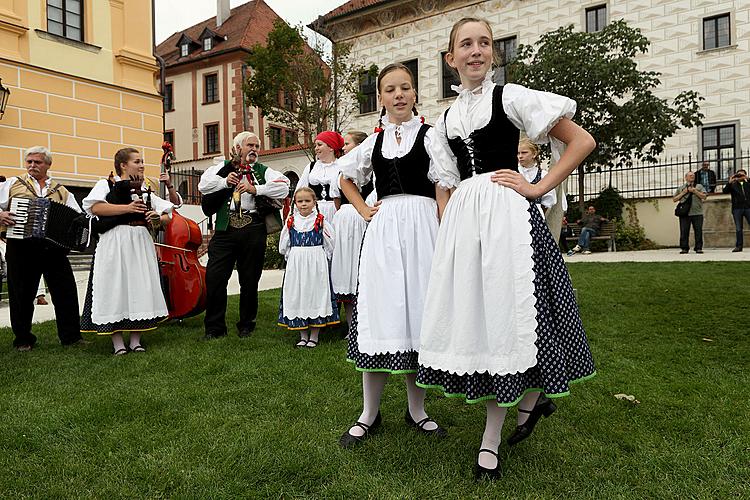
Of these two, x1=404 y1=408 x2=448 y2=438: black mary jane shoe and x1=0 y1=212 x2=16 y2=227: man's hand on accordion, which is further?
x1=0 y1=212 x2=16 y2=227: man's hand on accordion

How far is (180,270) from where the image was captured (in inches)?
233

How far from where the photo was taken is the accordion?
17.2 feet

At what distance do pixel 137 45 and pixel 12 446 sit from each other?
12.7m

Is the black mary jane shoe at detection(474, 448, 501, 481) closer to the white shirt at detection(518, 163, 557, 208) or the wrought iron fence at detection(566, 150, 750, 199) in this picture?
the white shirt at detection(518, 163, 557, 208)

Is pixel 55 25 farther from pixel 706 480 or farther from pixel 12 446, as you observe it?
pixel 706 480

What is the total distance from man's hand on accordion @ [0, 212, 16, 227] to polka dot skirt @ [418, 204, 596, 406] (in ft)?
14.3

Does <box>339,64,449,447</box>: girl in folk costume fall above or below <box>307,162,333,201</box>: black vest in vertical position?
below

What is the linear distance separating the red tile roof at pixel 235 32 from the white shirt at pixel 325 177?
1143 inches

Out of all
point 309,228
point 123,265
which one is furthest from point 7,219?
point 309,228

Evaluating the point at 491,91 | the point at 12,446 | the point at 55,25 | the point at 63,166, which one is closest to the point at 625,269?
the point at 491,91

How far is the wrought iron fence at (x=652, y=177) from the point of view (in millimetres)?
18703

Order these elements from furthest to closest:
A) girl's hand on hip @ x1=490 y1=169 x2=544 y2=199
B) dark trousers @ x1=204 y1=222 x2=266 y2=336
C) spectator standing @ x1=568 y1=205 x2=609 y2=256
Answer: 1. spectator standing @ x1=568 y1=205 x2=609 y2=256
2. dark trousers @ x1=204 y1=222 x2=266 y2=336
3. girl's hand on hip @ x1=490 y1=169 x2=544 y2=199

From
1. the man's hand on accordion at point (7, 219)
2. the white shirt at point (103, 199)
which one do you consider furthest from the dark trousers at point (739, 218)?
the man's hand on accordion at point (7, 219)

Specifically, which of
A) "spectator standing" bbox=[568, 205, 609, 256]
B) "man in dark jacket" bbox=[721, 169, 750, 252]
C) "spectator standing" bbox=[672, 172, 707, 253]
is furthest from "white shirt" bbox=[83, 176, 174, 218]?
"man in dark jacket" bbox=[721, 169, 750, 252]
